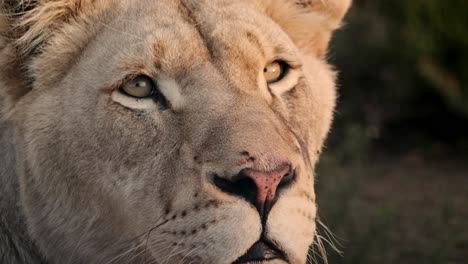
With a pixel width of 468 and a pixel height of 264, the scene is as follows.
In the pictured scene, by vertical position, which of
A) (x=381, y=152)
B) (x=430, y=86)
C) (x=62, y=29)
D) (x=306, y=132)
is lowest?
(x=381, y=152)

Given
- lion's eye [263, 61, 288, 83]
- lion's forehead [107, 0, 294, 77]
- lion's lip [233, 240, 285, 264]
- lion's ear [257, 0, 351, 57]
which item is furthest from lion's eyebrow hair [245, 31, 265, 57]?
lion's lip [233, 240, 285, 264]

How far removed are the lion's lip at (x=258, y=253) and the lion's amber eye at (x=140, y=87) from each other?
2.62 feet

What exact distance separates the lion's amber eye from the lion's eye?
1.66ft

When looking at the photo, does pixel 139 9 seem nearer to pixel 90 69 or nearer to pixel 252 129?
pixel 90 69

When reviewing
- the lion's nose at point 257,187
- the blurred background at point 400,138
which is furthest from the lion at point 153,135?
the blurred background at point 400,138

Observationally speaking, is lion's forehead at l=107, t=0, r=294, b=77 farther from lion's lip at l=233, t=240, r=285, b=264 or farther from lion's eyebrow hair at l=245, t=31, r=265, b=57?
lion's lip at l=233, t=240, r=285, b=264

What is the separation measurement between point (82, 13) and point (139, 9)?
0.85 ft

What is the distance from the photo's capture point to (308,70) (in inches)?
186

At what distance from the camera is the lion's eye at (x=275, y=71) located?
426 cm

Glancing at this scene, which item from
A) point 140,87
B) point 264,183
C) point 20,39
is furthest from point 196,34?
point 264,183

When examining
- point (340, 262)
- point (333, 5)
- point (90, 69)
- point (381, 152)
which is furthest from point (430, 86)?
point (90, 69)

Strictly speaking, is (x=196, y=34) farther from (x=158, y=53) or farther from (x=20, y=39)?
(x=20, y=39)

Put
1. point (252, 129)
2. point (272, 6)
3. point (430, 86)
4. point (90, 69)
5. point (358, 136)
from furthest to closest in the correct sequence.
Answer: point (430, 86) < point (358, 136) < point (272, 6) < point (90, 69) < point (252, 129)

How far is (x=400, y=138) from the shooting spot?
8.64m
